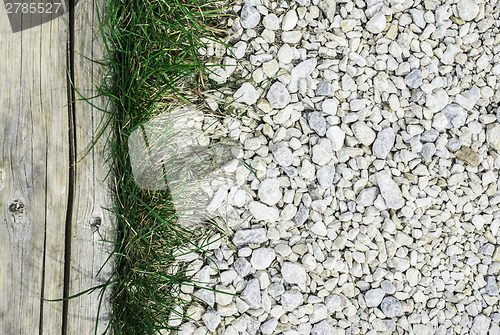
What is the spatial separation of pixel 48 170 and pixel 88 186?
0.20m

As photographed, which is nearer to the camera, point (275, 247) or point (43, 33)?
point (43, 33)

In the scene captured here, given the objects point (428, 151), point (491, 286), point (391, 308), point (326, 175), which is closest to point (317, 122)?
point (326, 175)

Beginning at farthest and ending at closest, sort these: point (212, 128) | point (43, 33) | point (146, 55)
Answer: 1. point (212, 128)
2. point (146, 55)
3. point (43, 33)

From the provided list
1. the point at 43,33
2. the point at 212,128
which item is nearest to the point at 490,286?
the point at 212,128

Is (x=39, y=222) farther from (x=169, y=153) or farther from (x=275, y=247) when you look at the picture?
(x=275, y=247)

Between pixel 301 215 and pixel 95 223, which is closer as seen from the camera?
pixel 95 223

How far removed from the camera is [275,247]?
2312 millimetres

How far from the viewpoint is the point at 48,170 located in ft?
6.72

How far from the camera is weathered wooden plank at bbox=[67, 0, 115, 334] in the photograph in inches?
82.6

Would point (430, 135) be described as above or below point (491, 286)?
above

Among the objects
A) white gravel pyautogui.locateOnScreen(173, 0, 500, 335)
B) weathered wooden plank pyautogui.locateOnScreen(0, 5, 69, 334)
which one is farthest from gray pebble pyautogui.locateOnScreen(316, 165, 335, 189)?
weathered wooden plank pyautogui.locateOnScreen(0, 5, 69, 334)

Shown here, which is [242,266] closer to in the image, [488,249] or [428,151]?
[428,151]

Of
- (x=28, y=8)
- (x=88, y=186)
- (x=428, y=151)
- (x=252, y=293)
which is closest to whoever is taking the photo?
(x=28, y=8)

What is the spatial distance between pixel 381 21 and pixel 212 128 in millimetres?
1095
